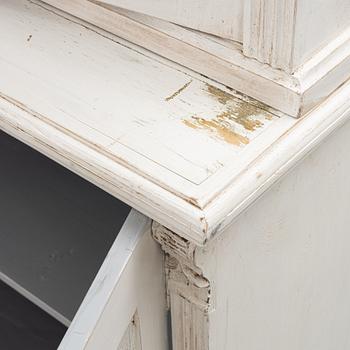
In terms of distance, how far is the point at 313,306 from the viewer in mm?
866

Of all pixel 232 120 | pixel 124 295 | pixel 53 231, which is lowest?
pixel 124 295

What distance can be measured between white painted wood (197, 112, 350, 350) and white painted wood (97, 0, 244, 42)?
13cm

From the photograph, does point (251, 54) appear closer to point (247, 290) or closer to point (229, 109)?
point (229, 109)

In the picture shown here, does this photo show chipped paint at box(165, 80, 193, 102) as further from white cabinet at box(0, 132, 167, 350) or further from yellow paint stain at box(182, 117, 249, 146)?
white cabinet at box(0, 132, 167, 350)

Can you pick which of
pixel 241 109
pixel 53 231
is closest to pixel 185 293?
pixel 241 109

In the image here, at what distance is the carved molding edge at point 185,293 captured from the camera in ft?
2.12

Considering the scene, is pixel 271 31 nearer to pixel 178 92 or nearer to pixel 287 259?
pixel 178 92

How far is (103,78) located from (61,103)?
4 cm

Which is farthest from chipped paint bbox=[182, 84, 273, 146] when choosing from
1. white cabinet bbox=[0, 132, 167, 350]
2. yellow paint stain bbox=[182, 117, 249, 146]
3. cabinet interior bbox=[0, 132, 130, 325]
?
cabinet interior bbox=[0, 132, 130, 325]

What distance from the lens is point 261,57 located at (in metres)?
0.65

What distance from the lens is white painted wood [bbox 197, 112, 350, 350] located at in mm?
687

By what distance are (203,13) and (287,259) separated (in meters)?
0.24

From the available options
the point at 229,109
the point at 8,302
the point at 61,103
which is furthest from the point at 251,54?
the point at 8,302

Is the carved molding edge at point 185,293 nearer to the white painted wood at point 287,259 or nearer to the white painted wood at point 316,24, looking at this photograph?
the white painted wood at point 287,259
